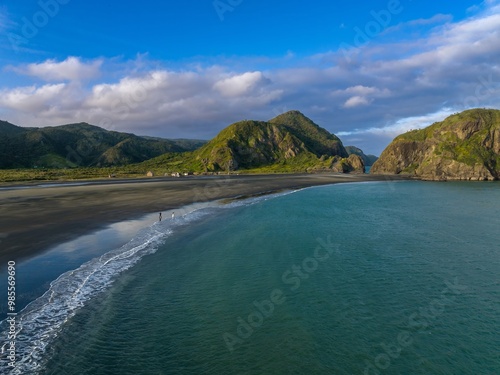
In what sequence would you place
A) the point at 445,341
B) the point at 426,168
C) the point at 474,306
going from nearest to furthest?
1. the point at 445,341
2. the point at 474,306
3. the point at 426,168

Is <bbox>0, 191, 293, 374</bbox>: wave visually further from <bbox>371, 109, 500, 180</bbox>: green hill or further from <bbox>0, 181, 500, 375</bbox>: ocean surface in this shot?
<bbox>371, 109, 500, 180</bbox>: green hill

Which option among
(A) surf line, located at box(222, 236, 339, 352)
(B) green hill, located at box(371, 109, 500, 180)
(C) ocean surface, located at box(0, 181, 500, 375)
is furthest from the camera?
(B) green hill, located at box(371, 109, 500, 180)

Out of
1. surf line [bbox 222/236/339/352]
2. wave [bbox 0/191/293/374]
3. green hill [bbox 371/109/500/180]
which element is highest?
green hill [bbox 371/109/500/180]

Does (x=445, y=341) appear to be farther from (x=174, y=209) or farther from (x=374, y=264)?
(x=174, y=209)

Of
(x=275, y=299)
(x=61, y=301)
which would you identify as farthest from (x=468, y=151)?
(x=61, y=301)

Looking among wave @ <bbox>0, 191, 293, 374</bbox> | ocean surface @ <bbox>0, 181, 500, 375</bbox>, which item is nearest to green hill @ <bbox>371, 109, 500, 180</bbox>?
ocean surface @ <bbox>0, 181, 500, 375</bbox>

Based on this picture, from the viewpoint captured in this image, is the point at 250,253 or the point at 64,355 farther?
the point at 250,253

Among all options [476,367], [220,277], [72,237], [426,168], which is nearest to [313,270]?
[220,277]

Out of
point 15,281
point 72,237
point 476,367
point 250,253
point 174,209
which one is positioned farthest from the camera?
point 174,209
